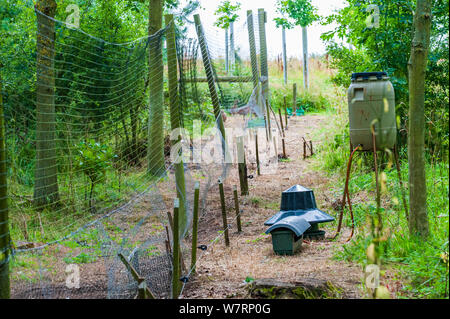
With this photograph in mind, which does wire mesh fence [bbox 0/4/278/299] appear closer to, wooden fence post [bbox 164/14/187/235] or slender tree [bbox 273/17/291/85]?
wooden fence post [bbox 164/14/187/235]

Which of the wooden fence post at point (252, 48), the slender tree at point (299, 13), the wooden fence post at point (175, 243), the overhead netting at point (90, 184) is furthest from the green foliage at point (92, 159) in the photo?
the slender tree at point (299, 13)

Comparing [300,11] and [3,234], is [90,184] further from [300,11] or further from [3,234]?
[300,11]

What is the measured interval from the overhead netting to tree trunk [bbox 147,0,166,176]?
0.06 feet

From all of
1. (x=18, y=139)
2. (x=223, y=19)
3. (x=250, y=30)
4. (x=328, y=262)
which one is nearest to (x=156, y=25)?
(x=18, y=139)

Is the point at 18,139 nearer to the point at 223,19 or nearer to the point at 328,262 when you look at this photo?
the point at 328,262

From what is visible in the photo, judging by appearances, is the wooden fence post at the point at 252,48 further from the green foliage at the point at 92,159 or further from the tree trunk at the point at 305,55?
the tree trunk at the point at 305,55

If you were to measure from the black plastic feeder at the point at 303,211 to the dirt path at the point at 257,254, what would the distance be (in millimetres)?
180

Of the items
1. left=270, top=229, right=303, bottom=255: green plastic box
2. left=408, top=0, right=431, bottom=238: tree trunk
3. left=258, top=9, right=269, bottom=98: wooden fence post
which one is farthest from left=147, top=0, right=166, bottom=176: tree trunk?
left=258, top=9, right=269, bottom=98: wooden fence post

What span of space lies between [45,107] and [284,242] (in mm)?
3642

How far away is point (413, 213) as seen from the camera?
14.1 ft

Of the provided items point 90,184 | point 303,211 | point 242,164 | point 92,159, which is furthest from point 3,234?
point 242,164

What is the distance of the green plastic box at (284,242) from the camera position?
497 centimetres

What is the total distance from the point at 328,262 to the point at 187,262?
1317mm

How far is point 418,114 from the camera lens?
4172 millimetres
